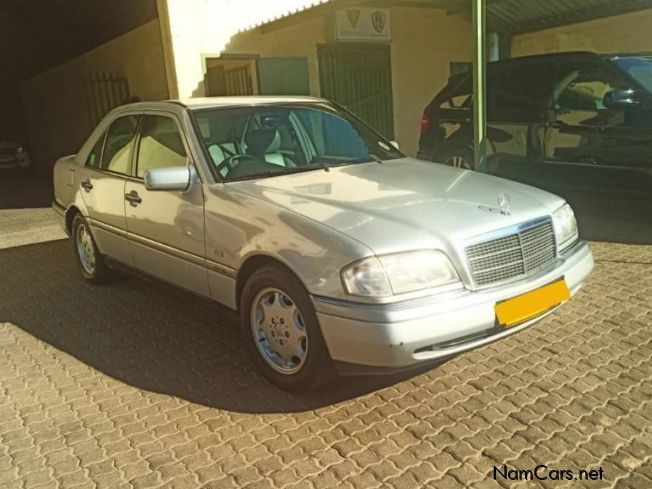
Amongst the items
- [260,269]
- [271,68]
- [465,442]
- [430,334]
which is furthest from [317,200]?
[271,68]

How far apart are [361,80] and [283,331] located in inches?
340

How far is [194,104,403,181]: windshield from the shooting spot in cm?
374

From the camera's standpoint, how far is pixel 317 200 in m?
3.15

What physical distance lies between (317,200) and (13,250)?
5.36 metres

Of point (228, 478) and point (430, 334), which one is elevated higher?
point (430, 334)

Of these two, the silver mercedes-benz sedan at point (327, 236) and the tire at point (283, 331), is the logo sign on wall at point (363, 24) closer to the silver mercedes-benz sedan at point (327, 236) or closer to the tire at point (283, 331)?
the silver mercedes-benz sedan at point (327, 236)

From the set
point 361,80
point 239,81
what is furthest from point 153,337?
point 361,80

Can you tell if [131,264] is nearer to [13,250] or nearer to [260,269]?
[260,269]

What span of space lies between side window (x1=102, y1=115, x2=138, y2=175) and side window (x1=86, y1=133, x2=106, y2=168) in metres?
0.08

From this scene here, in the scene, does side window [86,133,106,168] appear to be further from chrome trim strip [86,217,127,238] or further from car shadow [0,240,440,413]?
car shadow [0,240,440,413]

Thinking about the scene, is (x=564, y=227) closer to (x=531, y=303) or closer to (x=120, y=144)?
(x=531, y=303)

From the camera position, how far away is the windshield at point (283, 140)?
12.3ft

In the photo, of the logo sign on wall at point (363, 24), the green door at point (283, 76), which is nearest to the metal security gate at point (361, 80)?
the logo sign on wall at point (363, 24)

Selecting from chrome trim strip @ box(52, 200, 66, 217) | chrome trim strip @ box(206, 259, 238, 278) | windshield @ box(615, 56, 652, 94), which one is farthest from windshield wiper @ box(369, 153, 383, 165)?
windshield @ box(615, 56, 652, 94)
